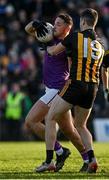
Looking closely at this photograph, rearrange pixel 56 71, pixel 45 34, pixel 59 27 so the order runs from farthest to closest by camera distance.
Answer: pixel 56 71 → pixel 59 27 → pixel 45 34

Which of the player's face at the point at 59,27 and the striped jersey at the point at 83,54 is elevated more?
the player's face at the point at 59,27

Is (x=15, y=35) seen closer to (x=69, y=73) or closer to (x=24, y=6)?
(x=24, y=6)

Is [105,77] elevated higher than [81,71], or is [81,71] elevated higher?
[81,71]

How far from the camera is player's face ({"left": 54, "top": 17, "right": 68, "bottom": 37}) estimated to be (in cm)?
1168

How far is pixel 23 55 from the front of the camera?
2531 cm

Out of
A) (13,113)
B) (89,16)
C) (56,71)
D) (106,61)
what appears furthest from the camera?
(13,113)

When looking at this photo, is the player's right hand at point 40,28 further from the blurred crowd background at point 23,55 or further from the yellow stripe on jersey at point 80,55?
the blurred crowd background at point 23,55

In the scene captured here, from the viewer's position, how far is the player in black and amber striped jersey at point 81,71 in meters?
11.2

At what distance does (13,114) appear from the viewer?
23812 millimetres

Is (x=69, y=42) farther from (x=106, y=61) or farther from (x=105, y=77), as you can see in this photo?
(x=105, y=77)

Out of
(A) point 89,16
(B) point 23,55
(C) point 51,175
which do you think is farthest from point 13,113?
(C) point 51,175

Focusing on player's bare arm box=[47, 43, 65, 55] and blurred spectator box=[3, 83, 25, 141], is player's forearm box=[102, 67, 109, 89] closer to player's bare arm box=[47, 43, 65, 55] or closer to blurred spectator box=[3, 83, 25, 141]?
player's bare arm box=[47, 43, 65, 55]

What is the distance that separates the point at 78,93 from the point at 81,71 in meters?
A: 0.32

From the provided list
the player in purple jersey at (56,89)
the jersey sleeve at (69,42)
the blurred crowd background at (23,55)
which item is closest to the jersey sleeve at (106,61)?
the player in purple jersey at (56,89)
